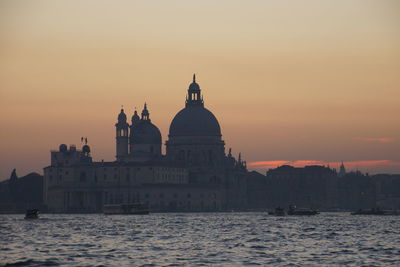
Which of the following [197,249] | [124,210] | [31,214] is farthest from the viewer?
[124,210]

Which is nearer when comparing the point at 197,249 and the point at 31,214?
the point at 197,249

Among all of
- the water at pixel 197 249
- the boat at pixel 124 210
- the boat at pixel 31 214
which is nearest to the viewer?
the water at pixel 197 249

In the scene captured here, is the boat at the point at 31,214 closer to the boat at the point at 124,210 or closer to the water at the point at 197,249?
the boat at the point at 124,210

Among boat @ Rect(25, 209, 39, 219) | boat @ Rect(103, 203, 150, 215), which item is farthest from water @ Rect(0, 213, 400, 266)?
boat @ Rect(103, 203, 150, 215)

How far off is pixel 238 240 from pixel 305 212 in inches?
4336

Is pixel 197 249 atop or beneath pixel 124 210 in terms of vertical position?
beneath

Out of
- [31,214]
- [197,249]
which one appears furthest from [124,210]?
[197,249]

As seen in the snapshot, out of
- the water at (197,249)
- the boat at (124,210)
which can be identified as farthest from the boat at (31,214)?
the water at (197,249)

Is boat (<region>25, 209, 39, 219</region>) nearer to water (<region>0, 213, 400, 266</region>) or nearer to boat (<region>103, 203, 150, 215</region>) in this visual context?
boat (<region>103, 203, 150, 215</region>)

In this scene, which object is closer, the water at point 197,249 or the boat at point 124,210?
the water at point 197,249

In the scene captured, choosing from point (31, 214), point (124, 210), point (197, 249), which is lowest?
point (197, 249)

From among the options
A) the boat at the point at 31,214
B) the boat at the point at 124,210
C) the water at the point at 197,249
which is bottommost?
the water at the point at 197,249

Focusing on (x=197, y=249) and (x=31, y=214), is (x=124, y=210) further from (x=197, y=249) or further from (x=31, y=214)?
(x=197, y=249)

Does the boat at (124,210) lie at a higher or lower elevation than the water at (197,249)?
higher
